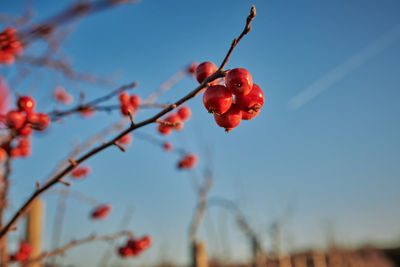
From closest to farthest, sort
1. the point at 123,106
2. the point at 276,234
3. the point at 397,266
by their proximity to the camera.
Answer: the point at 123,106 → the point at 276,234 → the point at 397,266

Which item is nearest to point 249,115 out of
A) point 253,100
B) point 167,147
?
point 253,100

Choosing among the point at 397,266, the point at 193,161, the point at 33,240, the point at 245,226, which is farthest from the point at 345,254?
the point at 33,240

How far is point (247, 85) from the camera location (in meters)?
0.85

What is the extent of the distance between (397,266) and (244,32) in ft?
79.4

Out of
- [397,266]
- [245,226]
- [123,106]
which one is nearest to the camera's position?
[123,106]

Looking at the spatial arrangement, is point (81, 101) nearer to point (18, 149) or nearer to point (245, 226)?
point (18, 149)

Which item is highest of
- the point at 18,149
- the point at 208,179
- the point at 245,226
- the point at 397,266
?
the point at 208,179

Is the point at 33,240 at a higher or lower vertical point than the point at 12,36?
lower

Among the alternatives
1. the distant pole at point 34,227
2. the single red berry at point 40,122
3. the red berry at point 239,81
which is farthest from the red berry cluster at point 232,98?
the distant pole at point 34,227

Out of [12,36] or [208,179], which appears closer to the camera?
[12,36]

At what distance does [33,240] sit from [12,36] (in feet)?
7.31

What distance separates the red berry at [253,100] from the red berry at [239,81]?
0.04 m

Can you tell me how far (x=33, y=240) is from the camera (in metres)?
2.68

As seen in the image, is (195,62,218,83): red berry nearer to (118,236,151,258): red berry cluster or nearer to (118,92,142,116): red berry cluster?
(118,92,142,116): red berry cluster
